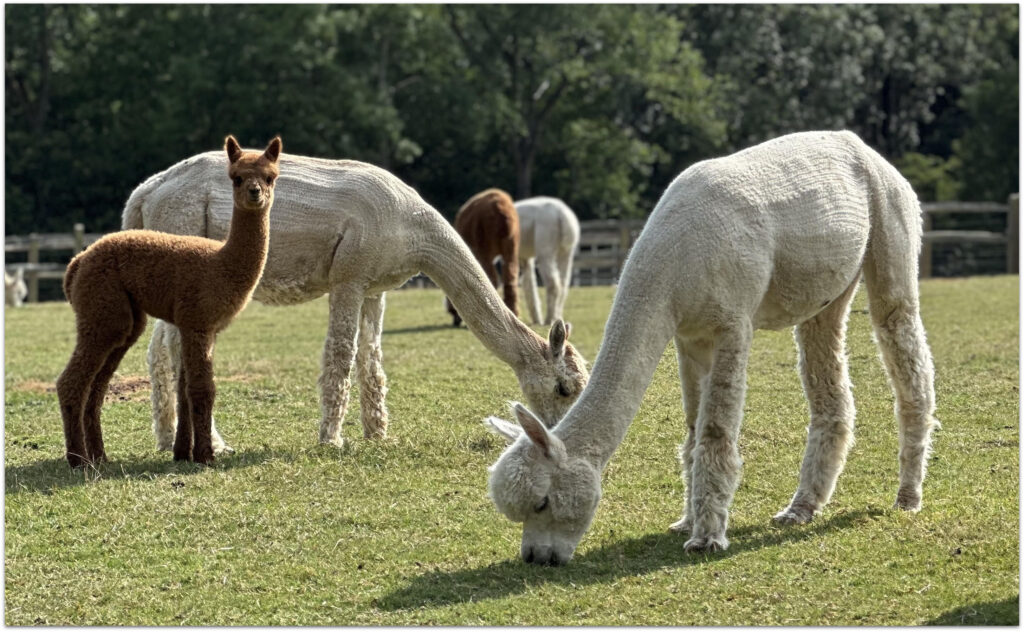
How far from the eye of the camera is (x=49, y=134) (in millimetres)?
35812

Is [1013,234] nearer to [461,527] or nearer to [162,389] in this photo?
[162,389]

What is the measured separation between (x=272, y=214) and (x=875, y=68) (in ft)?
119

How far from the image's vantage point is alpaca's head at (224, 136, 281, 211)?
298 inches

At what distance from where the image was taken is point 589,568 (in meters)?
5.99

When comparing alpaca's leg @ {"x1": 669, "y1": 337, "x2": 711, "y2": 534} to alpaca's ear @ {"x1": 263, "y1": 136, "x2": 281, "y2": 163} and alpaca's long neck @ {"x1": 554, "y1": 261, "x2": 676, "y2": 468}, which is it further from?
alpaca's ear @ {"x1": 263, "y1": 136, "x2": 281, "y2": 163}

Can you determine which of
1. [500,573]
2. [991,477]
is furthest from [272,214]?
[991,477]

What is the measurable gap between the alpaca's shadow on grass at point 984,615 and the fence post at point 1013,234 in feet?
73.0

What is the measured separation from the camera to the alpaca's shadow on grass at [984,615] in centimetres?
524

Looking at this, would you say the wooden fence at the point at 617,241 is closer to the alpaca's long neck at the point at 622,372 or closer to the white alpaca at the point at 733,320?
the white alpaca at the point at 733,320

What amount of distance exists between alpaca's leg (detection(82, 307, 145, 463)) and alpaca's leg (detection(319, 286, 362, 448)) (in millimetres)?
1256

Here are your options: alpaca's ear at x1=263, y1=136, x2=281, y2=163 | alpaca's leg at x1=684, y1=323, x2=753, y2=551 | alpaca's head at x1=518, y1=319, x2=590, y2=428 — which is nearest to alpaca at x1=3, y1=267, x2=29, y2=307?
Result: alpaca's ear at x1=263, y1=136, x2=281, y2=163

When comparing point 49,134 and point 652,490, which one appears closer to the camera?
point 652,490

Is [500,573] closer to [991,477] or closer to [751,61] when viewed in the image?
[991,477]

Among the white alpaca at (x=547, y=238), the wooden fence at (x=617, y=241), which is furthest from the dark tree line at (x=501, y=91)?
the white alpaca at (x=547, y=238)
